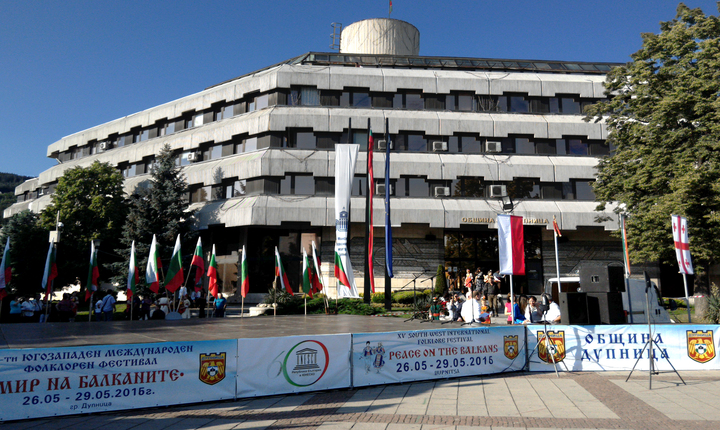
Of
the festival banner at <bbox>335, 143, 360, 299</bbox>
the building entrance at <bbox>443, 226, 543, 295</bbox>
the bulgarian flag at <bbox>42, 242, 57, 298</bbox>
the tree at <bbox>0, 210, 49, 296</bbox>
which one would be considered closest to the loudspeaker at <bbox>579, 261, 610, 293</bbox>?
the festival banner at <bbox>335, 143, 360, 299</bbox>

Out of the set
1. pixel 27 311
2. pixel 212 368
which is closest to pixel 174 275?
pixel 27 311

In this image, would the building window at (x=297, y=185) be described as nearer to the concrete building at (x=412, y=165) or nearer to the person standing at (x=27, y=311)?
the concrete building at (x=412, y=165)

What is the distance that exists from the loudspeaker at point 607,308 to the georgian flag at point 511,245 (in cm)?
195

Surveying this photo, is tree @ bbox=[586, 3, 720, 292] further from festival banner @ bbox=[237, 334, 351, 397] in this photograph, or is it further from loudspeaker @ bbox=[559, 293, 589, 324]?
festival banner @ bbox=[237, 334, 351, 397]

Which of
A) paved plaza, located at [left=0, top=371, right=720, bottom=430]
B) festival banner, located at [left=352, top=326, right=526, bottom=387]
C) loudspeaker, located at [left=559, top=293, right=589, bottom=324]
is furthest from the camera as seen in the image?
loudspeaker, located at [left=559, top=293, right=589, bottom=324]

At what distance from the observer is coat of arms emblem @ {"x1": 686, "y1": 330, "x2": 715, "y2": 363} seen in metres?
11.3

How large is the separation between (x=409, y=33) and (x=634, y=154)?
2583 centimetres

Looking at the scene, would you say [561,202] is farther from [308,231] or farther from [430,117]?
[308,231]

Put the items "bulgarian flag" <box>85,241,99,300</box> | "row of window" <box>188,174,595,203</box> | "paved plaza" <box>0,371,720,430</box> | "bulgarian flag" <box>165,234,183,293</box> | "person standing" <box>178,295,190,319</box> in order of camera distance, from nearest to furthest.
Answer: "paved plaza" <box>0,371,720,430</box>, "bulgarian flag" <box>165,234,183,293</box>, "bulgarian flag" <box>85,241,99,300</box>, "person standing" <box>178,295,190,319</box>, "row of window" <box>188,174,595,203</box>

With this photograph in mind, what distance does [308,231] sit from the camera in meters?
34.6

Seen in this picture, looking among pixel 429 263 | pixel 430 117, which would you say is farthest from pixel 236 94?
pixel 429 263

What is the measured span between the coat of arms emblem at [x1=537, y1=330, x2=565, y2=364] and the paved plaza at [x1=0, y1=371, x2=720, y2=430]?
1046mm

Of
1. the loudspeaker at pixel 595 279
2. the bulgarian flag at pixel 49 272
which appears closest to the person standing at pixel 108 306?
the bulgarian flag at pixel 49 272

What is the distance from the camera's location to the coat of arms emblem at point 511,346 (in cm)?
1122
